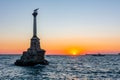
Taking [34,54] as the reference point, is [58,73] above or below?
below

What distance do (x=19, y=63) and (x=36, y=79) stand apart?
3633cm

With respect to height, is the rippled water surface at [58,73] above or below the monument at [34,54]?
below

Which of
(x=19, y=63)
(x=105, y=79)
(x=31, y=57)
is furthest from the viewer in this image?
(x=19, y=63)

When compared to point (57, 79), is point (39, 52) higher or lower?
higher

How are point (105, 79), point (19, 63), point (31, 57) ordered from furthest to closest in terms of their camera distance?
point (19, 63) < point (31, 57) < point (105, 79)

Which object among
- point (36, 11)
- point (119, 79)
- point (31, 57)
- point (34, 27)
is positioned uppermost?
point (36, 11)

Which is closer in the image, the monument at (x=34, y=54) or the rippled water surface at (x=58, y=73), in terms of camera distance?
the rippled water surface at (x=58, y=73)

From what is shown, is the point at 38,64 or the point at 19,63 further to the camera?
the point at 19,63

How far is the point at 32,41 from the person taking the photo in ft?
256

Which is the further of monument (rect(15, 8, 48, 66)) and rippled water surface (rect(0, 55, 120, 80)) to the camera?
monument (rect(15, 8, 48, 66))

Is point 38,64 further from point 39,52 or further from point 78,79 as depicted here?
point 78,79

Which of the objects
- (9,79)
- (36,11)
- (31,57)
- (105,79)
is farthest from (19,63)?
(105,79)

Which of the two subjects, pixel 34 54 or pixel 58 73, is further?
pixel 34 54

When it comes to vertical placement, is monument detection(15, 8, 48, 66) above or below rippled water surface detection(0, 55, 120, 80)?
above
